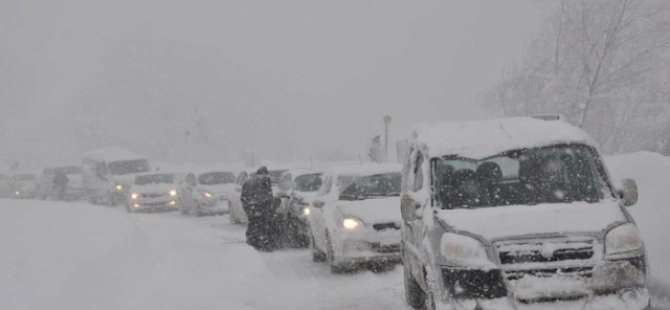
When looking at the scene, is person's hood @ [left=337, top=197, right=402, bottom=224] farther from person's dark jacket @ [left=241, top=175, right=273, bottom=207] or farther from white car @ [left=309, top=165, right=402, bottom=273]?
person's dark jacket @ [left=241, top=175, right=273, bottom=207]

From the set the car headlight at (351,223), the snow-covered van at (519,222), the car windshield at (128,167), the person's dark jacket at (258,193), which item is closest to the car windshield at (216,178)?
the car windshield at (128,167)

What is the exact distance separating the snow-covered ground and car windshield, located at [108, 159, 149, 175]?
19852 millimetres

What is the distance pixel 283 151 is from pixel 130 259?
81.2m

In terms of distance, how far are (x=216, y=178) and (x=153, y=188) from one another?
329 centimetres

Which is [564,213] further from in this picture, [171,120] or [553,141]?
[171,120]

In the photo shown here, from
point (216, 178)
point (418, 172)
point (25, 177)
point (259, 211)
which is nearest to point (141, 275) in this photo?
point (418, 172)

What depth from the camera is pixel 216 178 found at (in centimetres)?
2584

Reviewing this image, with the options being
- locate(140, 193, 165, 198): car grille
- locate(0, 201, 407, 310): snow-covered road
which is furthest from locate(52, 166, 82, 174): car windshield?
locate(0, 201, 407, 310): snow-covered road

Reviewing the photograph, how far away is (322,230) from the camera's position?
12.3 metres

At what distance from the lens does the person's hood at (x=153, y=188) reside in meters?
27.6

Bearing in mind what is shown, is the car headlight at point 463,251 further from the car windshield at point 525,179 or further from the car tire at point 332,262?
the car tire at point 332,262

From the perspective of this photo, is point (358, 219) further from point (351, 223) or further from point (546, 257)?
point (546, 257)

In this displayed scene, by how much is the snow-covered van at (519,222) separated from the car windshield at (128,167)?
26.9m

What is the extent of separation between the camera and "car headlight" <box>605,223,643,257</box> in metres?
6.21
